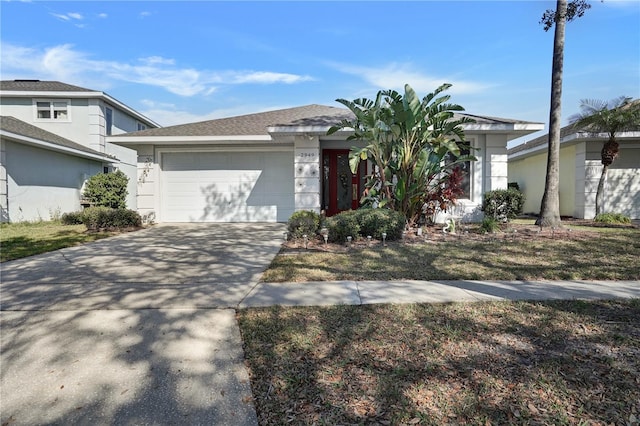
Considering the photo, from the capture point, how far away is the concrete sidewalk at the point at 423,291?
4.04 meters

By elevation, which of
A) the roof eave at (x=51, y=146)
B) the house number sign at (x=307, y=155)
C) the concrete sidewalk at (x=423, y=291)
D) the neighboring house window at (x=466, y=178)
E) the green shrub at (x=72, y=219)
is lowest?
the concrete sidewalk at (x=423, y=291)

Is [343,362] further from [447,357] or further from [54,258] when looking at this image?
[54,258]

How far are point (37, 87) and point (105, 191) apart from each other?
27.0ft

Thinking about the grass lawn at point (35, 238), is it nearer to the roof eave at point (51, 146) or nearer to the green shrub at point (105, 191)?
the green shrub at point (105, 191)

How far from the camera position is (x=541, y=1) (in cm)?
927

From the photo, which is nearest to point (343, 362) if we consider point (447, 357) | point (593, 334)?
point (447, 357)

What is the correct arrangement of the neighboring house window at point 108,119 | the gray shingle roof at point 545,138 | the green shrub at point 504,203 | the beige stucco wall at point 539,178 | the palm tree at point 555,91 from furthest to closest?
the neighboring house window at point 108,119 → the beige stucco wall at point 539,178 → the gray shingle roof at point 545,138 → the green shrub at point 504,203 → the palm tree at point 555,91

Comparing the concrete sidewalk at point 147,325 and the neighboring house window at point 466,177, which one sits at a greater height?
the neighboring house window at point 466,177

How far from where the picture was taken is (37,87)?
1689 cm

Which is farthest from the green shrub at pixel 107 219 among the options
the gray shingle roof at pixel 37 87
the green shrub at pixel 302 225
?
the gray shingle roof at pixel 37 87

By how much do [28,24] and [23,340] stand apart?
516 inches

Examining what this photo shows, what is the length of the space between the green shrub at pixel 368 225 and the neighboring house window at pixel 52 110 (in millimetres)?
16004

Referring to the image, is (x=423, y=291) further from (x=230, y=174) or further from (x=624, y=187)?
(x=624, y=187)

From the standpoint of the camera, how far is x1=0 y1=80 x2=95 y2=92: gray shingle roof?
54.4ft
